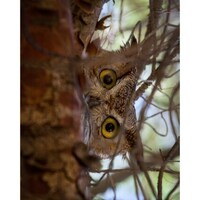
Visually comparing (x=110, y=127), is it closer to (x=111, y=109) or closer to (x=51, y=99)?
(x=111, y=109)

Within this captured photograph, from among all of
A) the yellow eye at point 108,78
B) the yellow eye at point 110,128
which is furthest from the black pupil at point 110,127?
the yellow eye at point 108,78

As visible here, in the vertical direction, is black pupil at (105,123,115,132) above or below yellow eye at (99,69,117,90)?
below

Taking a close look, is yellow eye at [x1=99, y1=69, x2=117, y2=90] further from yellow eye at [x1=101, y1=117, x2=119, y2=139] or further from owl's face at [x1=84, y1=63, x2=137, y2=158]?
yellow eye at [x1=101, y1=117, x2=119, y2=139]

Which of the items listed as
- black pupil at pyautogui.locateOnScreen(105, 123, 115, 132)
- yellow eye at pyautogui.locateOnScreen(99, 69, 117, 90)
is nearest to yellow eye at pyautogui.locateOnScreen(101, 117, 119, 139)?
black pupil at pyautogui.locateOnScreen(105, 123, 115, 132)

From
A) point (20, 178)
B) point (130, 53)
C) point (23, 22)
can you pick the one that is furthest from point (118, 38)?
point (20, 178)

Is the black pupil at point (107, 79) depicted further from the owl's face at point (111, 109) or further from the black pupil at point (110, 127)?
the black pupil at point (110, 127)

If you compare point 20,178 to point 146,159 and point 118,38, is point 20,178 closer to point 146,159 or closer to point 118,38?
point 146,159

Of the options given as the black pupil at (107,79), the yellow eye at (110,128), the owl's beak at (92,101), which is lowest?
the yellow eye at (110,128)

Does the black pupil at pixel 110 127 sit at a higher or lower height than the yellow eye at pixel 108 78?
lower
